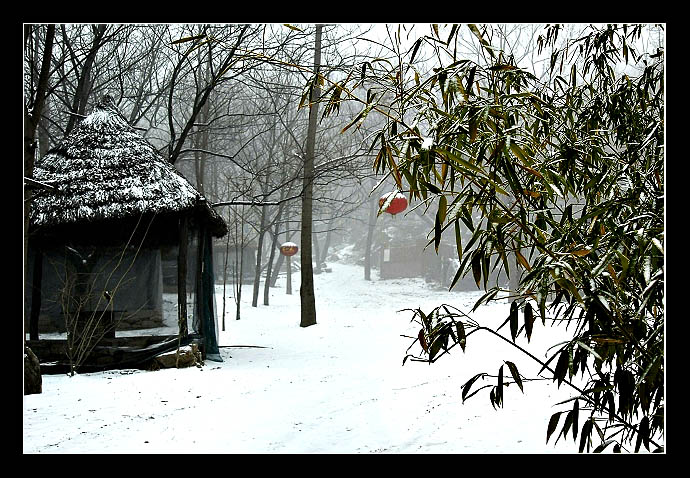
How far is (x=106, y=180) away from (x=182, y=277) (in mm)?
1068

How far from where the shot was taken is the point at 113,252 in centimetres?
555

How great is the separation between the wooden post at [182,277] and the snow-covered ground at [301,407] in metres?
0.47

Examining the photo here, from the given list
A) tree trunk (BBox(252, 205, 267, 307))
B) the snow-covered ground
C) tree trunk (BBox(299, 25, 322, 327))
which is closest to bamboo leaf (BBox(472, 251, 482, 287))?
the snow-covered ground

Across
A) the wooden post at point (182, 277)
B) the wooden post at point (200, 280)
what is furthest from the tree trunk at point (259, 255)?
the wooden post at point (182, 277)

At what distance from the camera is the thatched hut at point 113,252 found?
5.17 meters

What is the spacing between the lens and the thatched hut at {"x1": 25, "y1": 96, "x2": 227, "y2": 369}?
517 centimetres

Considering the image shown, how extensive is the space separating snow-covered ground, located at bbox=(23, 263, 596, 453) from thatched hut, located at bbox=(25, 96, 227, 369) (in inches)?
15.8

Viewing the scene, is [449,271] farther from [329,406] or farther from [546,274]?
[546,274]

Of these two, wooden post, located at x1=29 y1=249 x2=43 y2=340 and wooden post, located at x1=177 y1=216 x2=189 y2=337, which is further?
wooden post, located at x1=177 y1=216 x2=189 y2=337

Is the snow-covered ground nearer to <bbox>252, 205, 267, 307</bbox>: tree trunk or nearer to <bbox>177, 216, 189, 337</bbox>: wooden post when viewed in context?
<bbox>177, 216, 189, 337</bbox>: wooden post

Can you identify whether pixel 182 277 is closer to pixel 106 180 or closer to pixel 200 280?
pixel 200 280
